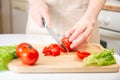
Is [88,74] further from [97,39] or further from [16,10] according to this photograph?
[16,10]

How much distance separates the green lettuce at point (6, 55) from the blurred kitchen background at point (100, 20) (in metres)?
0.80

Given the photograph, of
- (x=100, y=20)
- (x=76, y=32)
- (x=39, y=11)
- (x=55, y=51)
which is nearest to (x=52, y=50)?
(x=55, y=51)

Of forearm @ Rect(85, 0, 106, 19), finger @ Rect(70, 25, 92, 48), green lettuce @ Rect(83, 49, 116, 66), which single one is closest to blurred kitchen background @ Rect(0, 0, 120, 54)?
forearm @ Rect(85, 0, 106, 19)

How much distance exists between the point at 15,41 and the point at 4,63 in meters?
Answer: 0.31

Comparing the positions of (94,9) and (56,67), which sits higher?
(94,9)

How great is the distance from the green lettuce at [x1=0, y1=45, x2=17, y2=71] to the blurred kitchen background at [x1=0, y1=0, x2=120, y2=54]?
804mm

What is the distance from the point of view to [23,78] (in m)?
0.82

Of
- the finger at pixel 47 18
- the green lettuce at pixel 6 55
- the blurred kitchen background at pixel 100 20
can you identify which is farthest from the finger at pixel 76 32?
the blurred kitchen background at pixel 100 20

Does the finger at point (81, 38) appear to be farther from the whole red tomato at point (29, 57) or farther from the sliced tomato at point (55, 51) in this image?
the whole red tomato at point (29, 57)

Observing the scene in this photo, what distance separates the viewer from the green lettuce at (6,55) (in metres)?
0.85

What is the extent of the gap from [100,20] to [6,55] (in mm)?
968

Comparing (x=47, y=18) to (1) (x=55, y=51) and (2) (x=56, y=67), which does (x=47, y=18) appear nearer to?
(1) (x=55, y=51)

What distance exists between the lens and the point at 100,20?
1.73m

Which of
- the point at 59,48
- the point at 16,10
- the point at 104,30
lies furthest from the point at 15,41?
the point at 16,10
